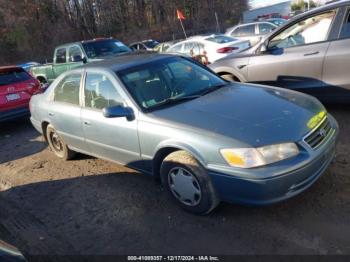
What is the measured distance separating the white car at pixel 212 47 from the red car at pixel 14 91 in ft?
19.6

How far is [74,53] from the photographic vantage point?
10.8m

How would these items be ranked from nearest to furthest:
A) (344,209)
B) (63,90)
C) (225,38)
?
(344,209) → (63,90) → (225,38)

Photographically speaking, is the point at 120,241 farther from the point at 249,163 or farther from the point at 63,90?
the point at 63,90

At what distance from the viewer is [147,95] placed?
13.1 ft

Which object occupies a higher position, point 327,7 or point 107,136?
point 327,7

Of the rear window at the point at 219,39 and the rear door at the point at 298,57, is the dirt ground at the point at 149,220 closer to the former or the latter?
the rear door at the point at 298,57

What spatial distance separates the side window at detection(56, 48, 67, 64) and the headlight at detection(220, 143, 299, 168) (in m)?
9.59

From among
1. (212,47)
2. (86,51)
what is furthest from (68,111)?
(212,47)

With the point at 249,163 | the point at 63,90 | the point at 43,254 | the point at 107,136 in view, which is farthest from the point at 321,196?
the point at 63,90

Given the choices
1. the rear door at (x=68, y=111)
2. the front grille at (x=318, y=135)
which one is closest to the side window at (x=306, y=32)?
the front grille at (x=318, y=135)

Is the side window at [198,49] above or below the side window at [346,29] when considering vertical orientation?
below

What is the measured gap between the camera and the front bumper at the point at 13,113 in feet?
26.3

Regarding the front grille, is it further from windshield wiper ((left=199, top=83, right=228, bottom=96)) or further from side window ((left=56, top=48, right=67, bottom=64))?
side window ((left=56, top=48, right=67, bottom=64))

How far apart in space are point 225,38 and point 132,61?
9.18 meters
